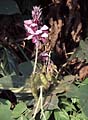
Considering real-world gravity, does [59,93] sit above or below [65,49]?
below

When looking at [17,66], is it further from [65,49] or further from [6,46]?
[65,49]

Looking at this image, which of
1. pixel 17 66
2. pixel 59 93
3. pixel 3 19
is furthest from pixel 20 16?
pixel 59 93

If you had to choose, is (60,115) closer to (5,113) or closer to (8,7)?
(5,113)

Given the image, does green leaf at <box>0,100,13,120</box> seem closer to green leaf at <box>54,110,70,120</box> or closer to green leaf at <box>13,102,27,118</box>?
green leaf at <box>13,102,27,118</box>

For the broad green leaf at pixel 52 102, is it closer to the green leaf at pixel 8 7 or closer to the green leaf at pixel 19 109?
the green leaf at pixel 19 109

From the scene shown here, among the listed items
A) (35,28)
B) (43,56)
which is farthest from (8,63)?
(35,28)

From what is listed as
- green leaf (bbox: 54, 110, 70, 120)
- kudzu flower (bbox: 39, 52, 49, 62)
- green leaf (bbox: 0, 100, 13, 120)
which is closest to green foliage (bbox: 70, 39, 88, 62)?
kudzu flower (bbox: 39, 52, 49, 62)
